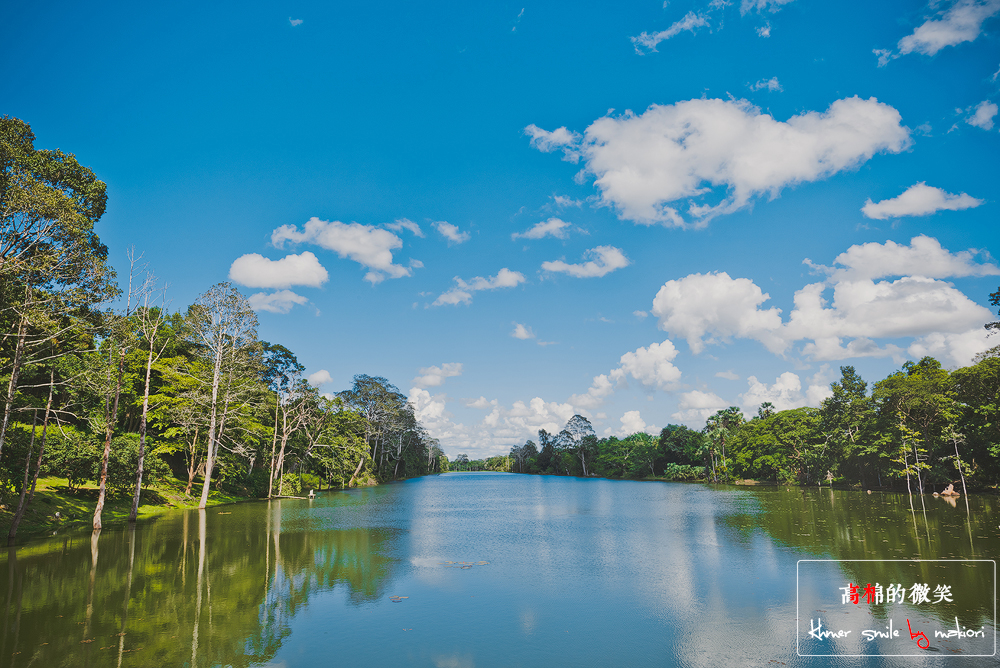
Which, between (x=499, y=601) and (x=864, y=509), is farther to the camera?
(x=864, y=509)

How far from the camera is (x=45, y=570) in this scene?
13.8 m

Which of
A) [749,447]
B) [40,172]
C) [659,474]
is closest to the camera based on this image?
[40,172]

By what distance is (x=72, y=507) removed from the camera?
23656 millimetres

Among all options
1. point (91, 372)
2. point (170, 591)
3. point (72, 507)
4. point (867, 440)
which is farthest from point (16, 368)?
point (867, 440)

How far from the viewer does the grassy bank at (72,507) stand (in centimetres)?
2009

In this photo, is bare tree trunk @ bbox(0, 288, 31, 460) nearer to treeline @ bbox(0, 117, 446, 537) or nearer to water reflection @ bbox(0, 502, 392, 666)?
treeline @ bbox(0, 117, 446, 537)

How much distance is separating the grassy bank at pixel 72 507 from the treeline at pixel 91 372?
2.21ft

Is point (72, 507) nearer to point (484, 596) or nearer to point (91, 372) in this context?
point (91, 372)

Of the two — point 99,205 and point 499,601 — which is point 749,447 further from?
point 99,205

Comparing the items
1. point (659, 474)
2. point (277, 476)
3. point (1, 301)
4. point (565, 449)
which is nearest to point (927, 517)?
point (1, 301)

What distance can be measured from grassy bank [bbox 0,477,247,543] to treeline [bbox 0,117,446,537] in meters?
0.68

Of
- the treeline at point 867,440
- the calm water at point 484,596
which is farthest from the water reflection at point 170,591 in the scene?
the treeline at point 867,440

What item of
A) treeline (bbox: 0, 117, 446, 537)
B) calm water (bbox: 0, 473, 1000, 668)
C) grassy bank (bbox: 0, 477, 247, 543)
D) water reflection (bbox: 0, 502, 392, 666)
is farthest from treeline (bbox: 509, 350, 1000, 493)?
grassy bank (bbox: 0, 477, 247, 543)

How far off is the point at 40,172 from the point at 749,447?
72.8 metres
